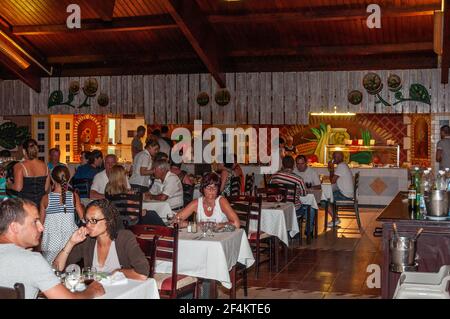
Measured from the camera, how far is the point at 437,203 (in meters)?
5.10

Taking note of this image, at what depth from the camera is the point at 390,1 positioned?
429 inches

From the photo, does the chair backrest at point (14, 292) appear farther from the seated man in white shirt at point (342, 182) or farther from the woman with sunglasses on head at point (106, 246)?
the seated man in white shirt at point (342, 182)

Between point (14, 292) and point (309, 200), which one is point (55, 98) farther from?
point (14, 292)

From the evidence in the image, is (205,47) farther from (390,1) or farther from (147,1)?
(390,1)

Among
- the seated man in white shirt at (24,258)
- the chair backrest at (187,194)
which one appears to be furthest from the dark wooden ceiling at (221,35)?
the seated man in white shirt at (24,258)

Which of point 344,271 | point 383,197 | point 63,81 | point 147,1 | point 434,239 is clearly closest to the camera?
point 434,239

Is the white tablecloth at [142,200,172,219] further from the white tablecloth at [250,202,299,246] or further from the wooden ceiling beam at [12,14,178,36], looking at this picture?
the wooden ceiling beam at [12,14,178,36]

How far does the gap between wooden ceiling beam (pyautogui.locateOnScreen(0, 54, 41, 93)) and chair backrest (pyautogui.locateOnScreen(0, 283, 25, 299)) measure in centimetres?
1133

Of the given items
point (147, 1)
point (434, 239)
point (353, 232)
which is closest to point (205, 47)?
point (147, 1)

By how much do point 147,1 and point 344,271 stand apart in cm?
648

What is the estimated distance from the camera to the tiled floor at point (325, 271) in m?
6.60

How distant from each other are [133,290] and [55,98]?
12.3 metres

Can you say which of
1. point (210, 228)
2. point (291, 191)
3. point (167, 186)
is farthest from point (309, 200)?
point (210, 228)

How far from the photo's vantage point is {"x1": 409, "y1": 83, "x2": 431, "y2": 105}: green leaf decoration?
1292 cm
